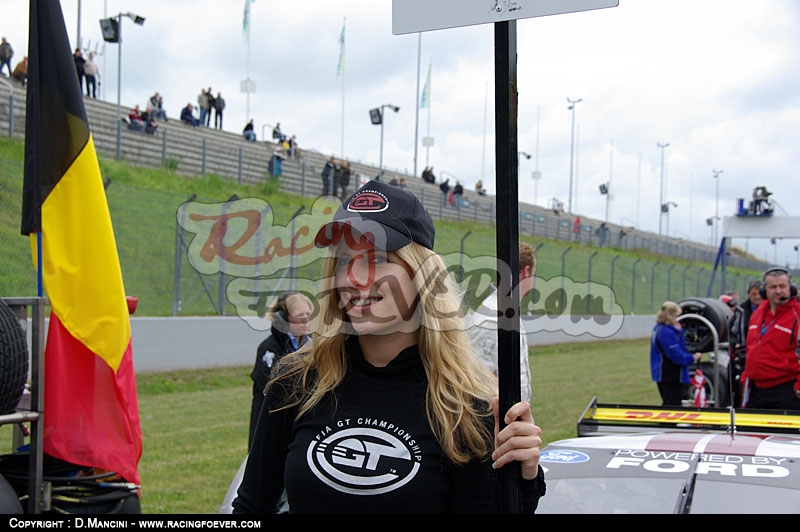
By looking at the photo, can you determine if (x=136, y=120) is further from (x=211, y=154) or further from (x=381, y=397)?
(x=381, y=397)

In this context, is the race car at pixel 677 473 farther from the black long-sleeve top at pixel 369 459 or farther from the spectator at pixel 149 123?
the spectator at pixel 149 123

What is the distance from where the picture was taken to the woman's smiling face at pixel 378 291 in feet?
7.02

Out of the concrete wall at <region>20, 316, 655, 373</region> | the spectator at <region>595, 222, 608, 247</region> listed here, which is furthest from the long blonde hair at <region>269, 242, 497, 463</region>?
the spectator at <region>595, 222, 608, 247</region>

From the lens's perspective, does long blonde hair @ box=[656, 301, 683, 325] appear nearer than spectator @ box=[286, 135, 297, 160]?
Yes

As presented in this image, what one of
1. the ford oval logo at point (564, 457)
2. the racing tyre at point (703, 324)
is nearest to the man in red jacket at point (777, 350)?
the racing tyre at point (703, 324)

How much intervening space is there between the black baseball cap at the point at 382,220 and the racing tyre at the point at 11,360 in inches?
88.9

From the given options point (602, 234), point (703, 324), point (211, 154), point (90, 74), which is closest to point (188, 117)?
point (211, 154)

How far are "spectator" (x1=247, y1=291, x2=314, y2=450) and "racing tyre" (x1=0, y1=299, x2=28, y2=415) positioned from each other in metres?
1.40

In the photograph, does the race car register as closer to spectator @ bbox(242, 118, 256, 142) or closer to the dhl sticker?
the dhl sticker

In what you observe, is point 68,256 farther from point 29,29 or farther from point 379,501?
point 379,501

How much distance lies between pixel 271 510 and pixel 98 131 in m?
27.2

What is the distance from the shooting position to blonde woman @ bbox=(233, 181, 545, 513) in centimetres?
200

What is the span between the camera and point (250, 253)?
60.5ft

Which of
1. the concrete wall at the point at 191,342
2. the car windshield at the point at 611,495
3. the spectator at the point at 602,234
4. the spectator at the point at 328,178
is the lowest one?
the concrete wall at the point at 191,342
